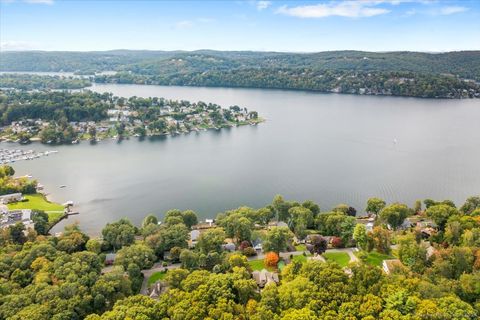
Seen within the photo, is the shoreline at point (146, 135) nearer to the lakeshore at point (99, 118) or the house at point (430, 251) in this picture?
the lakeshore at point (99, 118)

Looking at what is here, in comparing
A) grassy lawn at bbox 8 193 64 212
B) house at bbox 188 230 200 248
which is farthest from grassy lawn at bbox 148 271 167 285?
grassy lawn at bbox 8 193 64 212

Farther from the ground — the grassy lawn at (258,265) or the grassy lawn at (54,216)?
the grassy lawn at (258,265)

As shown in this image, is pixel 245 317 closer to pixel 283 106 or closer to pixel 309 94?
pixel 283 106

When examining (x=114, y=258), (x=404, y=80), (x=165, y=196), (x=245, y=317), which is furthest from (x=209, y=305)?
(x=404, y=80)

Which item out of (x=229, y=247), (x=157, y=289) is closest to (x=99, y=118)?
(x=229, y=247)

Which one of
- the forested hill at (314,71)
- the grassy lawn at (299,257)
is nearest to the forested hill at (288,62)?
the forested hill at (314,71)

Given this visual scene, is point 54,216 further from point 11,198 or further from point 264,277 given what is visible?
point 264,277

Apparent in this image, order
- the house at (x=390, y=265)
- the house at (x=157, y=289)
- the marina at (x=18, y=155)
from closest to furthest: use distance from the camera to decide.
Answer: the house at (x=157, y=289) < the house at (x=390, y=265) < the marina at (x=18, y=155)
